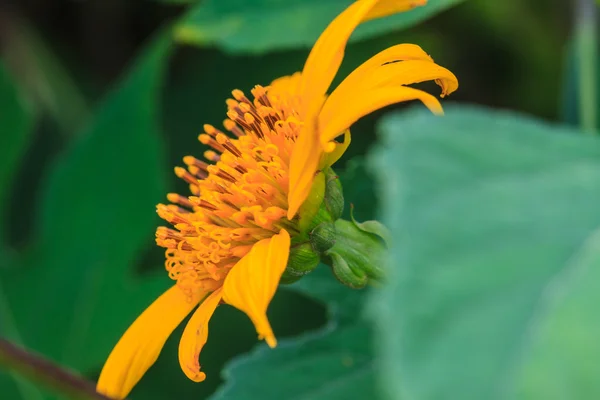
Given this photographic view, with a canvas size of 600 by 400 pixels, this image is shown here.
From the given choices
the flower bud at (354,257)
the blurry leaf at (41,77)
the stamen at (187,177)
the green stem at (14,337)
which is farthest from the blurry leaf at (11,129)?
the flower bud at (354,257)

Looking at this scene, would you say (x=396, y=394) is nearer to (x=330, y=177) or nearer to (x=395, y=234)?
→ (x=395, y=234)

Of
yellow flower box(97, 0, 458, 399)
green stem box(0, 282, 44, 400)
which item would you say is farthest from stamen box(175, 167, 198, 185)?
green stem box(0, 282, 44, 400)

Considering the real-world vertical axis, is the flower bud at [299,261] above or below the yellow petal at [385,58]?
below

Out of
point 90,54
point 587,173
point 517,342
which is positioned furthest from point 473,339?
point 90,54

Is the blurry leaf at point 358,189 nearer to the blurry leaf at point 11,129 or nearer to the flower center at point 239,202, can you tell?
the flower center at point 239,202

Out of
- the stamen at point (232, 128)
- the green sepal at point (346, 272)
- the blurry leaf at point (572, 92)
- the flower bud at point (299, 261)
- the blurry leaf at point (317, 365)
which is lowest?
the blurry leaf at point (317, 365)
